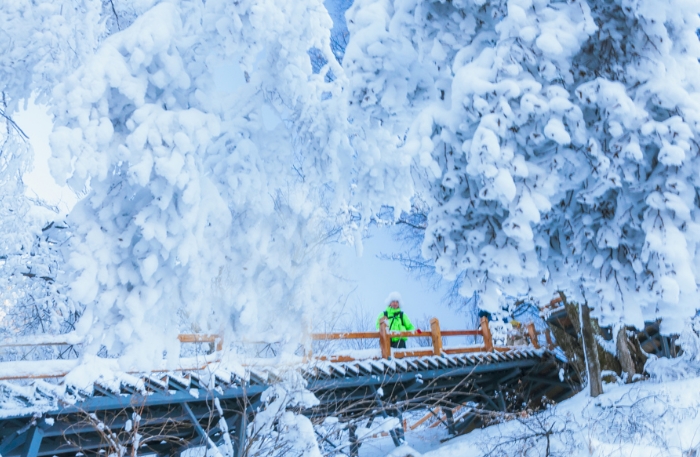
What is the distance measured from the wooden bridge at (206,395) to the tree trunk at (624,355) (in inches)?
78.8

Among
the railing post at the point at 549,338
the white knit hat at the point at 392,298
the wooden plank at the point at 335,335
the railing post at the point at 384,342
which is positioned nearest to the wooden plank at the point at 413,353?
the railing post at the point at 384,342

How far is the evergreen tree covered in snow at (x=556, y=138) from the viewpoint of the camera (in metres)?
2.99

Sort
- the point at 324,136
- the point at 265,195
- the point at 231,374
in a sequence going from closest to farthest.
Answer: the point at 265,195
the point at 324,136
the point at 231,374

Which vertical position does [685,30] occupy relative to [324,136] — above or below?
below

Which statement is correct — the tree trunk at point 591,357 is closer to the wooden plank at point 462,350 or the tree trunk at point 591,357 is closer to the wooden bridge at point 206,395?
the wooden bridge at point 206,395

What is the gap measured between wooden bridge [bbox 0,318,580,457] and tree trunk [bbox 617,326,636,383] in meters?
2.00

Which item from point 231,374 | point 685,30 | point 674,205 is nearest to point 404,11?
point 685,30

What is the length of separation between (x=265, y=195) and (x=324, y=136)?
1.10 meters

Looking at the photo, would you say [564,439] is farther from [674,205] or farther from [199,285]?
[199,285]

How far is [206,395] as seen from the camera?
642 cm

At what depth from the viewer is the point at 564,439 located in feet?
22.2

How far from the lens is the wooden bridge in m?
5.17

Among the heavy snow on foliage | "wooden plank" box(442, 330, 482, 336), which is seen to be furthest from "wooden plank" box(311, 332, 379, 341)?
"wooden plank" box(442, 330, 482, 336)

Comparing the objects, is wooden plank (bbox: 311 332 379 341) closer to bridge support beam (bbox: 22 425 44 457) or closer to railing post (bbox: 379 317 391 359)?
railing post (bbox: 379 317 391 359)
